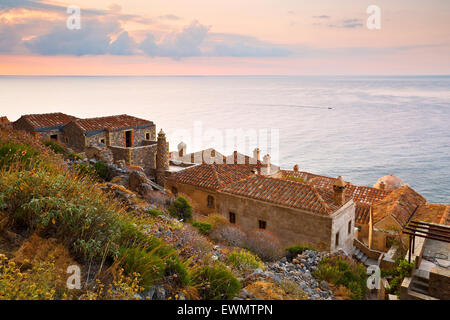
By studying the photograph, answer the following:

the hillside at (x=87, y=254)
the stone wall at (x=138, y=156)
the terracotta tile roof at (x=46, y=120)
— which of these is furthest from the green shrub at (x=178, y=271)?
the terracotta tile roof at (x=46, y=120)

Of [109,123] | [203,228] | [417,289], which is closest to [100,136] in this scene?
[109,123]

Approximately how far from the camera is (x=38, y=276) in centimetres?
438

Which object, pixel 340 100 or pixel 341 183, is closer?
pixel 341 183

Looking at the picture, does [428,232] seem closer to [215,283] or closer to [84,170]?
[215,283]

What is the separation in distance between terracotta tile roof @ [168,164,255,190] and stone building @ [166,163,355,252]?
0.08 m

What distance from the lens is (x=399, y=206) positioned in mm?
22828

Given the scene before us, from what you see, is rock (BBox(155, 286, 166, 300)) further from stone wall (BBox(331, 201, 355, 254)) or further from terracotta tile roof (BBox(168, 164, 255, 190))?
terracotta tile roof (BBox(168, 164, 255, 190))

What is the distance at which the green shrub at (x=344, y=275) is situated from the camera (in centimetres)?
959

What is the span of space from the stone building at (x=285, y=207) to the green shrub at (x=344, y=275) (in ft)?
19.2

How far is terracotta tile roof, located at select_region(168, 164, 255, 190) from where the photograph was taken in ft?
71.7

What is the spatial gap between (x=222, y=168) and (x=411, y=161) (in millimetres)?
63435

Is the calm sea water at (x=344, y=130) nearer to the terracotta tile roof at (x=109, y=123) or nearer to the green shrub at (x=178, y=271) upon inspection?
the terracotta tile roof at (x=109, y=123)
